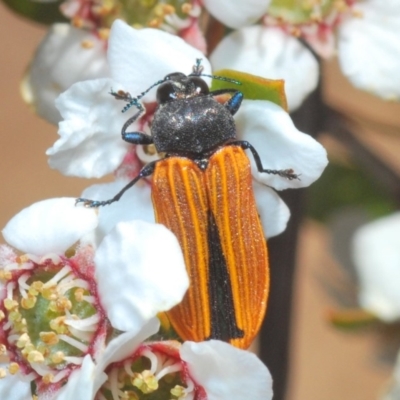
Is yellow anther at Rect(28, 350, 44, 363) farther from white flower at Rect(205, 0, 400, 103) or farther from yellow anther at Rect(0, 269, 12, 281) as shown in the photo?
white flower at Rect(205, 0, 400, 103)

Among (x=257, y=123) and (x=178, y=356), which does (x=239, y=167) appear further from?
(x=178, y=356)

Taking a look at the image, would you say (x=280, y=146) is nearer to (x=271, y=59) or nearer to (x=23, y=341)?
(x=271, y=59)

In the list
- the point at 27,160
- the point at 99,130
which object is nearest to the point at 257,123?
the point at 99,130

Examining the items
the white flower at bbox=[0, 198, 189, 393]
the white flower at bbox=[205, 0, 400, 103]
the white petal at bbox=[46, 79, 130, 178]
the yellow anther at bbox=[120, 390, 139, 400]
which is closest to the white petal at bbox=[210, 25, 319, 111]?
the white flower at bbox=[205, 0, 400, 103]

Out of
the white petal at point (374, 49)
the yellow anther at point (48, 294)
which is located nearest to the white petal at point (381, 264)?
the white petal at point (374, 49)

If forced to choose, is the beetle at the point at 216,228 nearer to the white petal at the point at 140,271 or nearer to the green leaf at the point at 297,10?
the white petal at the point at 140,271

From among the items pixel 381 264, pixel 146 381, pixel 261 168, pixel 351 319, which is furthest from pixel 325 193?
pixel 146 381
